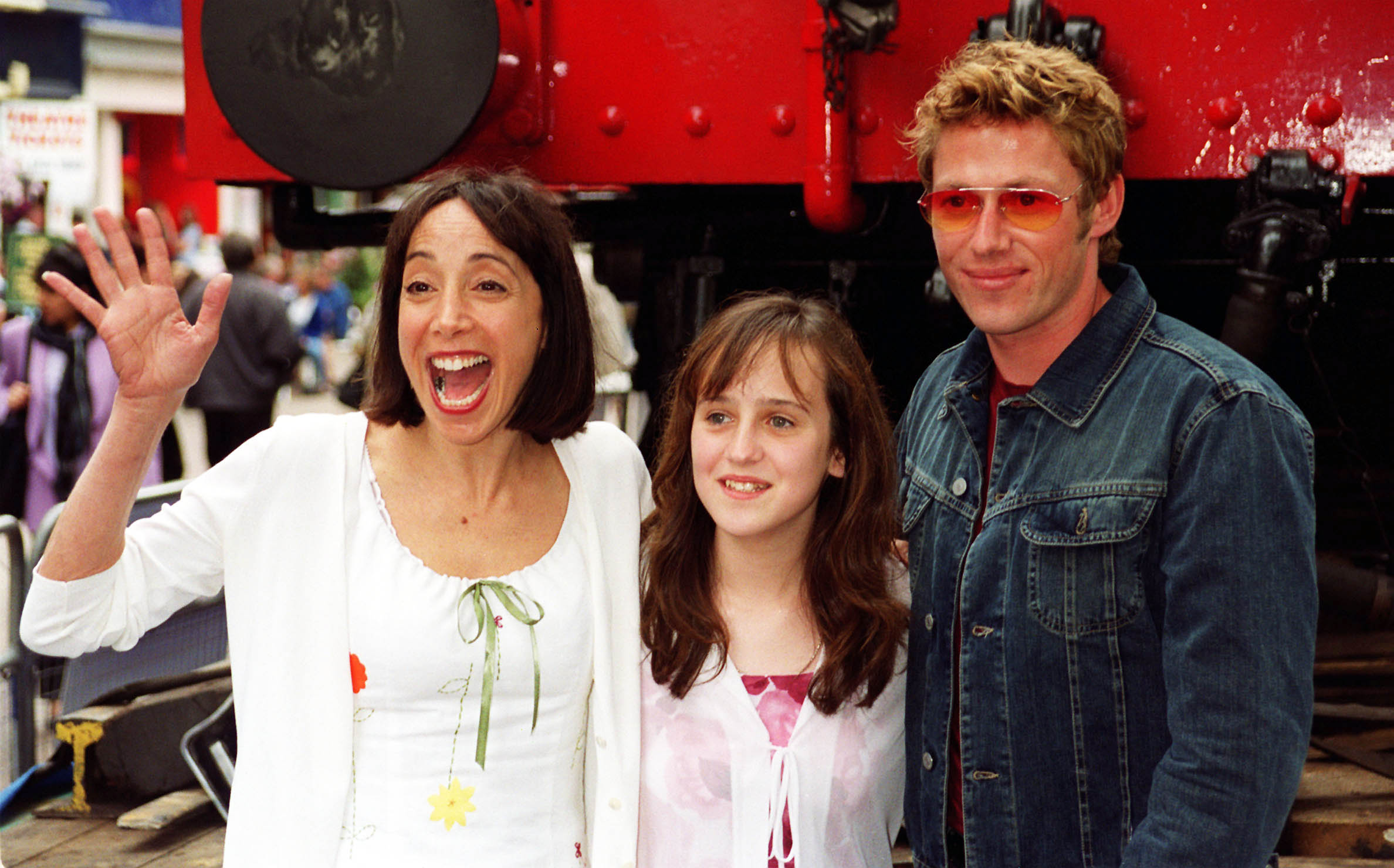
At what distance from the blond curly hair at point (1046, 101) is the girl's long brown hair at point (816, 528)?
416 millimetres

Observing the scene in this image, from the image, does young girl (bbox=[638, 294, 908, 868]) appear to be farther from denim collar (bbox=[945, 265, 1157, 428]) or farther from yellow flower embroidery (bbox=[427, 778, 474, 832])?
denim collar (bbox=[945, 265, 1157, 428])

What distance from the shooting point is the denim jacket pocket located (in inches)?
69.6

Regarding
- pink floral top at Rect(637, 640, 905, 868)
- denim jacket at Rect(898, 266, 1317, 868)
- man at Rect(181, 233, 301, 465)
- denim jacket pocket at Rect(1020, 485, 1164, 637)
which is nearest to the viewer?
denim jacket at Rect(898, 266, 1317, 868)

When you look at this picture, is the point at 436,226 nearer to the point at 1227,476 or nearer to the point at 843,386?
the point at 843,386

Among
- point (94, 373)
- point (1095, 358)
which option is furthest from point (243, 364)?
point (1095, 358)

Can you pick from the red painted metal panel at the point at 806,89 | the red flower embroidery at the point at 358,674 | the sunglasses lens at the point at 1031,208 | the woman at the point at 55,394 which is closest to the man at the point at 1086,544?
the sunglasses lens at the point at 1031,208

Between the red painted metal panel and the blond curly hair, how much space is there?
1031mm

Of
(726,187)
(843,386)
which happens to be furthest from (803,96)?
(843,386)

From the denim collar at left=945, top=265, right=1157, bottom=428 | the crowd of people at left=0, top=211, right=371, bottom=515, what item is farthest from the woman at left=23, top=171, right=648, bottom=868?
the crowd of people at left=0, top=211, right=371, bottom=515

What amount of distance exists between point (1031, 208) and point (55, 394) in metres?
5.66

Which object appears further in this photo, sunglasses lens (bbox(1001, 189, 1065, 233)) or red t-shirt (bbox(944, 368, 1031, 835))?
red t-shirt (bbox(944, 368, 1031, 835))

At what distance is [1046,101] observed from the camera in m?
1.83

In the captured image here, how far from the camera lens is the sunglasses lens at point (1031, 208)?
1.86 meters

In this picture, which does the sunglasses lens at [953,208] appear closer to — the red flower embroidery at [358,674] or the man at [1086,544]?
the man at [1086,544]
